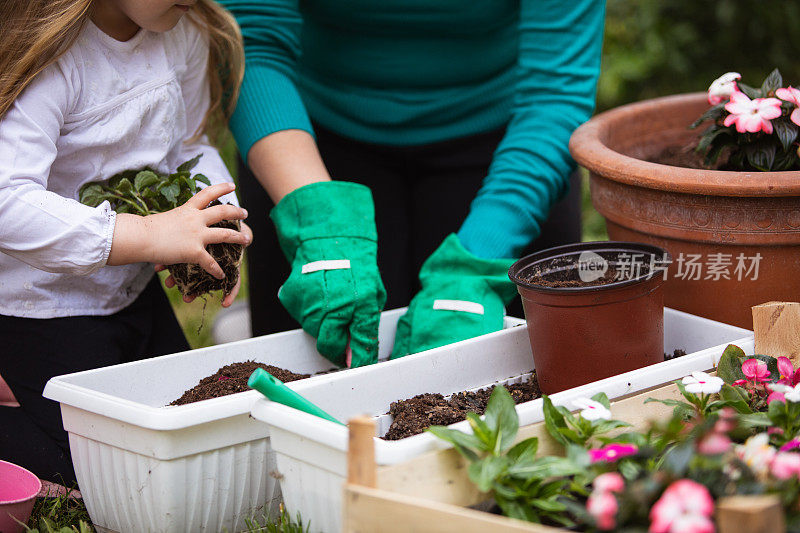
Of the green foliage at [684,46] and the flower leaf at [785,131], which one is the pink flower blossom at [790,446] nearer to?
the flower leaf at [785,131]

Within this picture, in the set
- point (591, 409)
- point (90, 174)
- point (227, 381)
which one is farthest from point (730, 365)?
point (90, 174)

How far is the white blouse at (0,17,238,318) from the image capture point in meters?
1.23

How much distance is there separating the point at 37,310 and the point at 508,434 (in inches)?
36.0

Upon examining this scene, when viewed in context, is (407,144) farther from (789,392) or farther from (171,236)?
(789,392)

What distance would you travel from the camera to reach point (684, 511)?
727mm

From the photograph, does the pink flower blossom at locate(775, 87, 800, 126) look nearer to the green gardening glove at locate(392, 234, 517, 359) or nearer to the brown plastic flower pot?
the brown plastic flower pot

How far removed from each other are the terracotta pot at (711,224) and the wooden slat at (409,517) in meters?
0.74

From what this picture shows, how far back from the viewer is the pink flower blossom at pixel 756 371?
3.73ft

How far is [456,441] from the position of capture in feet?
3.00

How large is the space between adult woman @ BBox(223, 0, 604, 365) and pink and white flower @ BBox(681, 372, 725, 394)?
435mm

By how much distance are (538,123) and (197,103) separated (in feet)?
2.23

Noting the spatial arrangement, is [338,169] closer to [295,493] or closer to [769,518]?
[295,493]

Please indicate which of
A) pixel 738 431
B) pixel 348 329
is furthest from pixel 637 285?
pixel 348 329

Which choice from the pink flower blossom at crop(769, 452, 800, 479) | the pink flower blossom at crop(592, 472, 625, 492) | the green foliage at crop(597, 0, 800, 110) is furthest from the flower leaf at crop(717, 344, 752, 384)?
the green foliage at crop(597, 0, 800, 110)
